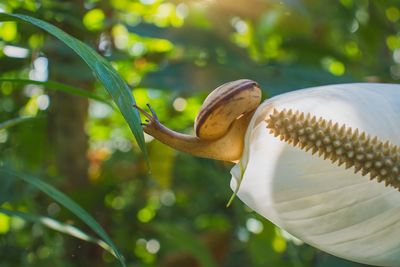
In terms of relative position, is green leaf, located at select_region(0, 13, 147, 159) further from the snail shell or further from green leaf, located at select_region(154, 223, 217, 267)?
green leaf, located at select_region(154, 223, 217, 267)

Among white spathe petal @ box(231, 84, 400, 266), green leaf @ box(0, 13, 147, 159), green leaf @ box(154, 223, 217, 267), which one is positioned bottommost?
green leaf @ box(154, 223, 217, 267)

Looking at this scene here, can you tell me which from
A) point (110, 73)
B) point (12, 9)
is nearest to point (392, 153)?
point (110, 73)

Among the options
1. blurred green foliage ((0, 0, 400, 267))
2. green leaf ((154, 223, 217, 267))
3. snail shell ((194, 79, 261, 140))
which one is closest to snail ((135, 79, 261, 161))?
snail shell ((194, 79, 261, 140))

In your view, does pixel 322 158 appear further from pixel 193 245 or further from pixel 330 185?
pixel 193 245

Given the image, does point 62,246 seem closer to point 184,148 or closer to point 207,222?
point 207,222

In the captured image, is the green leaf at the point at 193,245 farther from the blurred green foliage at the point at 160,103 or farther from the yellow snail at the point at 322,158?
the yellow snail at the point at 322,158

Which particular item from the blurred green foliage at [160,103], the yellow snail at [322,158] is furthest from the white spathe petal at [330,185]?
the blurred green foliage at [160,103]
